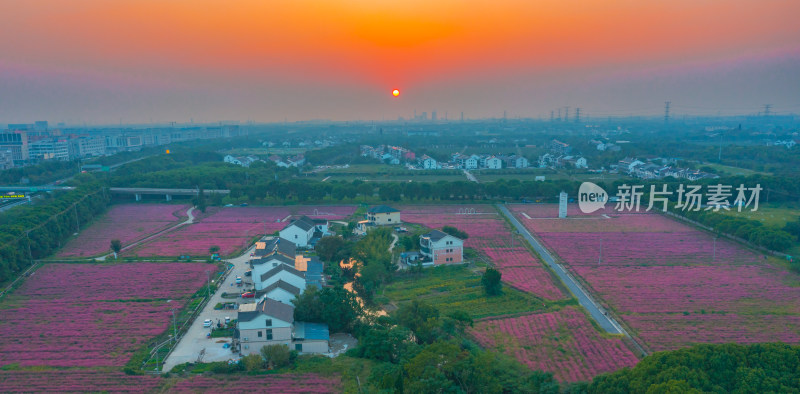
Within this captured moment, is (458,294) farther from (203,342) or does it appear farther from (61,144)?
(61,144)

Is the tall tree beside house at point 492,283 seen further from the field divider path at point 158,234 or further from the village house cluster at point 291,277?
the field divider path at point 158,234

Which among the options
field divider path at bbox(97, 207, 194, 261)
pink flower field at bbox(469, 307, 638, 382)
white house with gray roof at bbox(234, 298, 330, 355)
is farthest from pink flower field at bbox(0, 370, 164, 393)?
field divider path at bbox(97, 207, 194, 261)

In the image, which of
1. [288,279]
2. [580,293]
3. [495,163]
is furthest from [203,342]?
[495,163]

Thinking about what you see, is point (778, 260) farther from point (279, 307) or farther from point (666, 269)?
point (279, 307)

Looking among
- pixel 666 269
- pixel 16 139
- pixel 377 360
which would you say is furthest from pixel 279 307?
pixel 16 139

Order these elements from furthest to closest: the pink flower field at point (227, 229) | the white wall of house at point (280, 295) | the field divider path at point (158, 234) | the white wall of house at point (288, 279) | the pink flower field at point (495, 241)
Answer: the pink flower field at point (227, 229) < the field divider path at point (158, 234) < the pink flower field at point (495, 241) < the white wall of house at point (288, 279) < the white wall of house at point (280, 295)

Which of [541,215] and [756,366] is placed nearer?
[756,366]

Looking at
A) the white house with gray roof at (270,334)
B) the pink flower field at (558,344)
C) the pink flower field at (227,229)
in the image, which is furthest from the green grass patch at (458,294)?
the pink flower field at (227,229)
